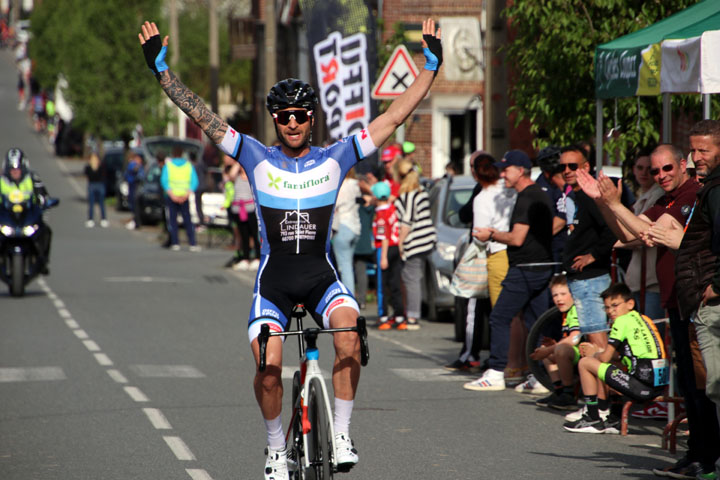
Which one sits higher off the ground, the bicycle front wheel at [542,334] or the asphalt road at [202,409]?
the bicycle front wheel at [542,334]

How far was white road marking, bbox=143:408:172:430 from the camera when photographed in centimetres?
967

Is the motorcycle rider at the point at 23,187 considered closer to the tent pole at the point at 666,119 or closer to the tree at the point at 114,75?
the tent pole at the point at 666,119

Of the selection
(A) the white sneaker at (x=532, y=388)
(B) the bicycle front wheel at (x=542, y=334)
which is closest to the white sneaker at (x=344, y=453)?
(B) the bicycle front wheel at (x=542, y=334)

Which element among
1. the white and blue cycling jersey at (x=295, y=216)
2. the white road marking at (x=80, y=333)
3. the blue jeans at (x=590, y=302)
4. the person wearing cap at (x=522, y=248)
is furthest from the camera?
the white road marking at (x=80, y=333)

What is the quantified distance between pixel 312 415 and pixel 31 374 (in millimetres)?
6442

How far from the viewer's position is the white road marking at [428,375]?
12125 mm

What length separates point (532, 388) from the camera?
37.3 feet

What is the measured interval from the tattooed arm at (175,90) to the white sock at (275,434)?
1463mm

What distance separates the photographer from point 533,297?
11.3 metres

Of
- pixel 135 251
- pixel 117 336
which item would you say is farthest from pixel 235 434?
pixel 135 251

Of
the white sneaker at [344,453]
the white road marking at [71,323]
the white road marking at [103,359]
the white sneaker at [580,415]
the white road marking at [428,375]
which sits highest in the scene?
the white sneaker at [344,453]

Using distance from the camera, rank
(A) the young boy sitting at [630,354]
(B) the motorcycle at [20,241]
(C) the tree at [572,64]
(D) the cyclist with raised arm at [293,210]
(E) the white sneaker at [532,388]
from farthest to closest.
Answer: (B) the motorcycle at [20,241] → (C) the tree at [572,64] → (E) the white sneaker at [532,388] → (A) the young boy sitting at [630,354] → (D) the cyclist with raised arm at [293,210]

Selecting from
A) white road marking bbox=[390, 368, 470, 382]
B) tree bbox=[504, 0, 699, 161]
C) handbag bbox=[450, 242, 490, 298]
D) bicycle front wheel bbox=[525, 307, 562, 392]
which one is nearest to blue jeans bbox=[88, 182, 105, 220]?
tree bbox=[504, 0, 699, 161]

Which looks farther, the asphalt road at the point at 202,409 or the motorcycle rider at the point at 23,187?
the motorcycle rider at the point at 23,187
